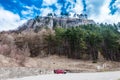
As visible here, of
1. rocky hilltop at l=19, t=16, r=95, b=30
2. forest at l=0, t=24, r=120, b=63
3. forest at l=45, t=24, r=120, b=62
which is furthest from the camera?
rocky hilltop at l=19, t=16, r=95, b=30

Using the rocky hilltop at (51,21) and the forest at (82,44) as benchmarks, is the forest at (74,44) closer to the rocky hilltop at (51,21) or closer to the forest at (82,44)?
the forest at (82,44)

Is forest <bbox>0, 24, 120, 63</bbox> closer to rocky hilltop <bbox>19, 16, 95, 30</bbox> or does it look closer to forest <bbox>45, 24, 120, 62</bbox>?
forest <bbox>45, 24, 120, 62</bbox>

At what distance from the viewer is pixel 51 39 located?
77750 mm

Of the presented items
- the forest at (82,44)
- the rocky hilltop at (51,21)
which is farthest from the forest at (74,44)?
the rocky hilltop at (51,21)

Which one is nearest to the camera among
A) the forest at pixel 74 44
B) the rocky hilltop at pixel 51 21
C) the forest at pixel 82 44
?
the forest at pixel 82 44

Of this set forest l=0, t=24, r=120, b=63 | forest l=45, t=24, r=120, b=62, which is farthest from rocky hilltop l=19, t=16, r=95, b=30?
forest l=45, t=24, r=120, b=62

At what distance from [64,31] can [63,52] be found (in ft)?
23.7

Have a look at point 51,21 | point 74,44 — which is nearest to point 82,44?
point 74,44

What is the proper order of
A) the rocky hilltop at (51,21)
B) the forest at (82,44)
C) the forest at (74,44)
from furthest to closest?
the rocky hilltop at (51,21) < the forest at (74,44) < the forest at (82,44)

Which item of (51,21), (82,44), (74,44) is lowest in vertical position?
(82,44)

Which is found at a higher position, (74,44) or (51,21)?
(51,21)

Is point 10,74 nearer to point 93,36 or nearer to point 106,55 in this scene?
point 93,36

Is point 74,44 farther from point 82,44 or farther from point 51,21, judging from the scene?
point 51,21

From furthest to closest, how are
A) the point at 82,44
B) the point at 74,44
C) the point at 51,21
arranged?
the point at 51,21, the point at 74,44, the point at 82,44
